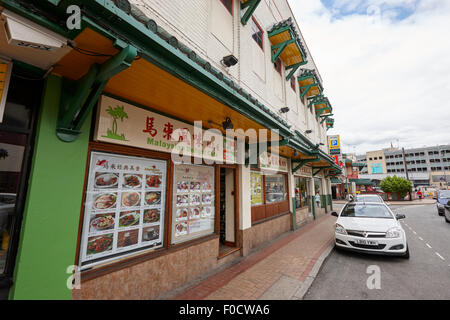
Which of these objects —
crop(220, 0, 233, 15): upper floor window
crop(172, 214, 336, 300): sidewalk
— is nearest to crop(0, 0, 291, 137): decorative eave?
crop(172, 214, 336, 300): sidewalk

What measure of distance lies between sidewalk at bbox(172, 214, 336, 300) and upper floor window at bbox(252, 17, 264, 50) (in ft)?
24.5

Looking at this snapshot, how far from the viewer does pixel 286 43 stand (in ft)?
26.4

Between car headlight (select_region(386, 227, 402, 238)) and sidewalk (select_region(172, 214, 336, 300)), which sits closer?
sidewalk (select_region(172, 214, 336, 300))

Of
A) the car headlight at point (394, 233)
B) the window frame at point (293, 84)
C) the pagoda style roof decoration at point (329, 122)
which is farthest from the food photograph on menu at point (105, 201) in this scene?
the pagoda style roof decoration at point (329, 122)

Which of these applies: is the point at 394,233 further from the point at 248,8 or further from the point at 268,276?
the point at 248,8

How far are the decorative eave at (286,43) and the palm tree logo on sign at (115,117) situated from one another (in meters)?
7.19

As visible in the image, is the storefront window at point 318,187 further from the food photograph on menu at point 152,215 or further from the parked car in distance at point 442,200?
the food photograph on menu at point 152,215

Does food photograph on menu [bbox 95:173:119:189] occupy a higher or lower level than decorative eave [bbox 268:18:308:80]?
lower

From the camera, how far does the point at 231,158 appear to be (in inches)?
223

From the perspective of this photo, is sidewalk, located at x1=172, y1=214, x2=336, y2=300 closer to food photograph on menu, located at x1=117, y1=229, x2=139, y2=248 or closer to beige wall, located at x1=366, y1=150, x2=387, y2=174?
food photograph on menu, located at x1=117, y1=229, x2=139, y2=248

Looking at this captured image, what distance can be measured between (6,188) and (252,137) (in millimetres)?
4986

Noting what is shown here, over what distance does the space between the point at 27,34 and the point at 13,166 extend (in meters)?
1.61

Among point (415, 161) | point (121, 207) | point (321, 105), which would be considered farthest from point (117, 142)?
point (415, 161)

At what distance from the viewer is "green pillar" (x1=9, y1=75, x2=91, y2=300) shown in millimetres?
2213
